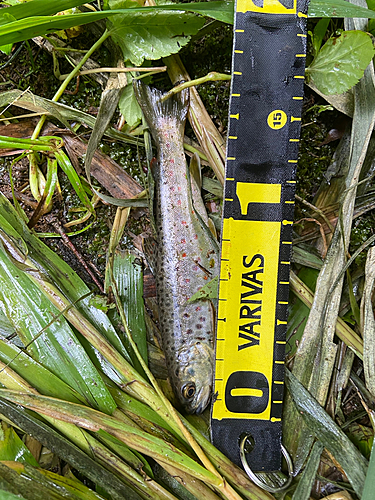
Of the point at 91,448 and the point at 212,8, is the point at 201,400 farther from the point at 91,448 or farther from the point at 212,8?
the point at 212,8

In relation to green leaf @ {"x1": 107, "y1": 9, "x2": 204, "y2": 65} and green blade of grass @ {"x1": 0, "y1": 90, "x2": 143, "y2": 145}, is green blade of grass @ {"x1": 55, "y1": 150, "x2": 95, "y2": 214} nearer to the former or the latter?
green blade of grass @ {"x1": 0, "y1": 90, "x2": 143, "y2": 145}

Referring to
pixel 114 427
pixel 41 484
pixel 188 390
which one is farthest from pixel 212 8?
pixel 41 484

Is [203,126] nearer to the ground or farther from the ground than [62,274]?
farther from the ground

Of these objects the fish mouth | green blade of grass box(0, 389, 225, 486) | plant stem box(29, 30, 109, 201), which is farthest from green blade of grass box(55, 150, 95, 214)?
the fish mouth

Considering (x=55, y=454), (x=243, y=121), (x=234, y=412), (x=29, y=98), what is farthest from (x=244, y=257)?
(x=29, y=98)

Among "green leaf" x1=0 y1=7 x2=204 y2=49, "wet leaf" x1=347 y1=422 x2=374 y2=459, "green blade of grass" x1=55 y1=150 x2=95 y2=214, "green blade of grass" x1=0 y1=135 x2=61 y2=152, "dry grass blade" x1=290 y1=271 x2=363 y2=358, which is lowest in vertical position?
"wet leaf" x1=347 y1=422 x2=374 y2=459

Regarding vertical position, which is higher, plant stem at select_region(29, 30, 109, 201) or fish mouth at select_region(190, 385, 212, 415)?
plant stem at select_region(29, 30, 109, 201)

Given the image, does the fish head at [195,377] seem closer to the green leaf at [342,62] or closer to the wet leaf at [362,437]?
the wet leaf at [362,437]
